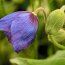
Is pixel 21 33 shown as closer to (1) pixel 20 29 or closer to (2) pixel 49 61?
(1) pixel 20 29

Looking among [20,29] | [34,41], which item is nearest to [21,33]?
[20,29]

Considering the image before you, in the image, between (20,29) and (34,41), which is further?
(34,41)

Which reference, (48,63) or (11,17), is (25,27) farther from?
(48,63)

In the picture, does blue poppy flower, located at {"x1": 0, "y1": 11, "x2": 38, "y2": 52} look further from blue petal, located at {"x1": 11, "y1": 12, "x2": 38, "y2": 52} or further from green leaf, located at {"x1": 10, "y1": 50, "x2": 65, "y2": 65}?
green leaf, located at {"x1": 10, "y1": 50, "x2": 65, "y2": 65}

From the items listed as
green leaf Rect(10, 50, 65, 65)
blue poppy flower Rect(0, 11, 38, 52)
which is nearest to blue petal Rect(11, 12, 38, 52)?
blue poppy flower Rect(0, 11, 38, 52)

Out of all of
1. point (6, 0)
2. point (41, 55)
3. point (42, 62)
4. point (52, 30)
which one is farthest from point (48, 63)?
point (6, 0)

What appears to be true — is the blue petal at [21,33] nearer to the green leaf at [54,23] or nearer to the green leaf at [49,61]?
the green leaf at [54,23]
